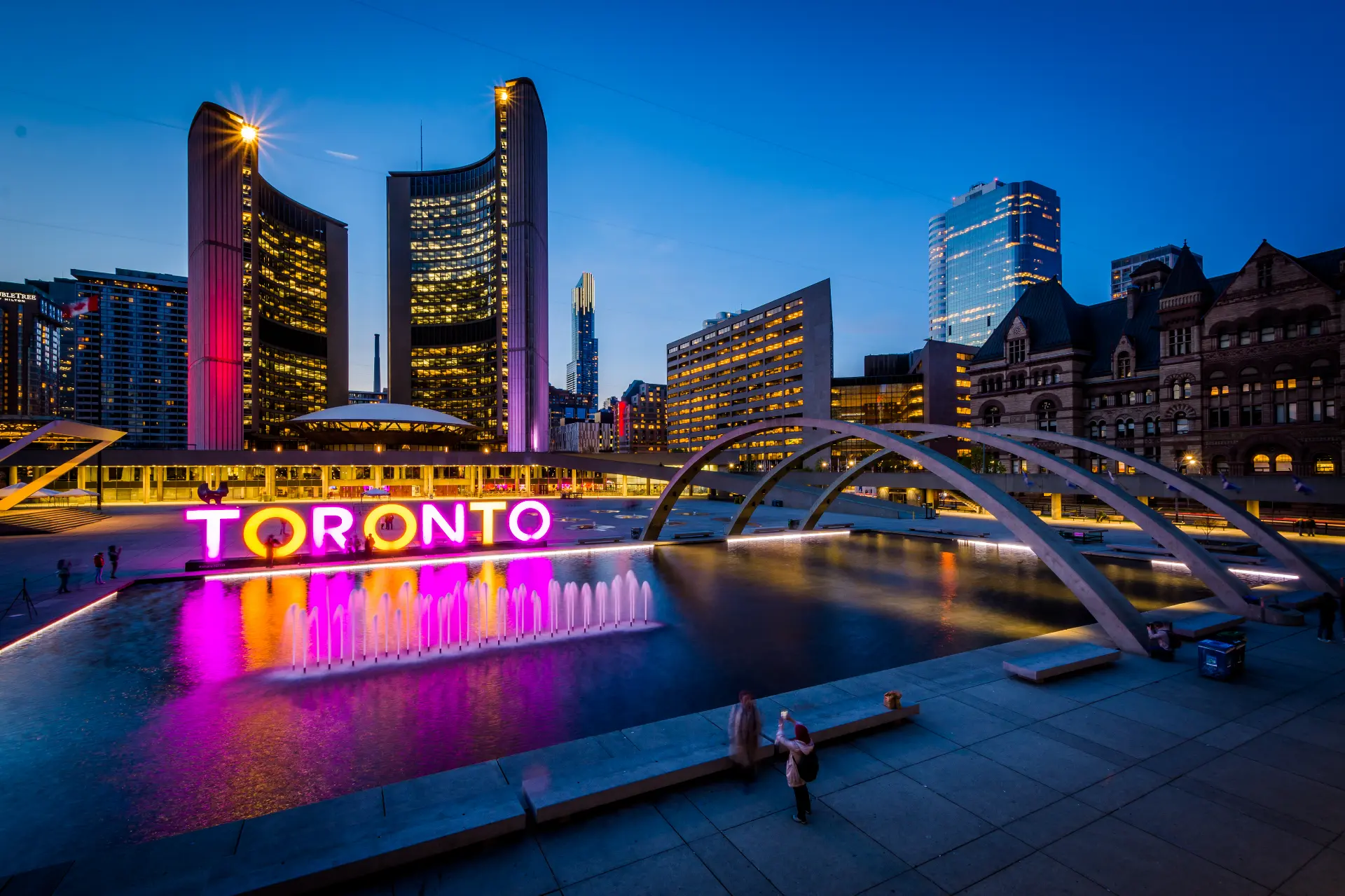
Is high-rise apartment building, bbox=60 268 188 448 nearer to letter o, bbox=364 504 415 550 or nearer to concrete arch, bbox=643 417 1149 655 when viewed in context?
letter o, bbox=364 504 415 550

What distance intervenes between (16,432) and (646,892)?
193 meters

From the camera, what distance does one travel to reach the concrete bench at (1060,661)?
Result: 12.2 m

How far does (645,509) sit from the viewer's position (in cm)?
6238

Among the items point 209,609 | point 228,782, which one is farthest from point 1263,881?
point 209,609

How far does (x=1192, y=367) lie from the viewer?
54062 millimetres

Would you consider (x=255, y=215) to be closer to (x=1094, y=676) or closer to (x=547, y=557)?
(x=547, y=557)

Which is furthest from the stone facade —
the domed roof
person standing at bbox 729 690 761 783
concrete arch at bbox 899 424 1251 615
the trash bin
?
the domed roof

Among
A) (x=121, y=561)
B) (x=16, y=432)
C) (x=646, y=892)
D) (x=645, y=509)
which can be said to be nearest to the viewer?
(x=646, y=892)

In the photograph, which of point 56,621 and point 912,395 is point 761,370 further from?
point 56,621

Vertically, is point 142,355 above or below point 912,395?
above

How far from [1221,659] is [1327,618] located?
5458 millimetres

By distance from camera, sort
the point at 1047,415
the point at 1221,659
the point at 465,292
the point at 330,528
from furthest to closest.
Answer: the point at 465,292
the point at 1047,415
the point at 330,528
the point at 1221,659

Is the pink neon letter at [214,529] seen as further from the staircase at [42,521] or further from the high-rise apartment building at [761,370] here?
the high-rise apartment building at [761,370]

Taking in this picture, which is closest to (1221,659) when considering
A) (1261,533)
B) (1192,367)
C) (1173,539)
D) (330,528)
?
(1173,539)
